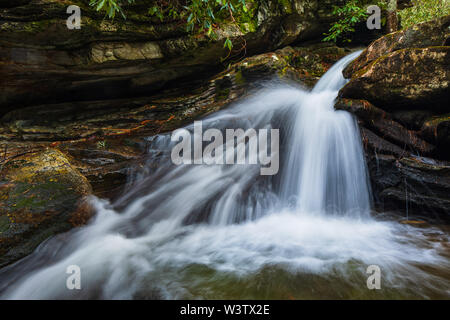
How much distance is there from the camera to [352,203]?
358 centimetres

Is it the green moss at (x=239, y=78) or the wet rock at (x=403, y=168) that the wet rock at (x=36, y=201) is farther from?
the green moss at (x=239, y=78)

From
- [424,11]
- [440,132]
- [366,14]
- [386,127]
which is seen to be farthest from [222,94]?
[424,11]

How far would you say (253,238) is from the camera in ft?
9.80

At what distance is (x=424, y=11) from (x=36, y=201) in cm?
1165

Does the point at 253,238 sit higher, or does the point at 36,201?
the point at 36,201


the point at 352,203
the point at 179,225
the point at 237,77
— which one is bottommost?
the point at 179,225

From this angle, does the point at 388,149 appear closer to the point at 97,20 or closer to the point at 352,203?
the point at 352,203

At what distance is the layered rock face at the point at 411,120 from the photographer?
123 inches

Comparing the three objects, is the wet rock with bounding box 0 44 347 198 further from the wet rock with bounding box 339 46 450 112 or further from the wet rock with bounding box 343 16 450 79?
the wet rock with bounding box 339 46 450 112

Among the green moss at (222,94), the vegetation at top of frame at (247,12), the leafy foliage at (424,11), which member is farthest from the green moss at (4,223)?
Result: the leafy foliage at (424,11)

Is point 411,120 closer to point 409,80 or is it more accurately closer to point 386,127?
point 386,127

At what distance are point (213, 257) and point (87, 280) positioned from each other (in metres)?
1.30
